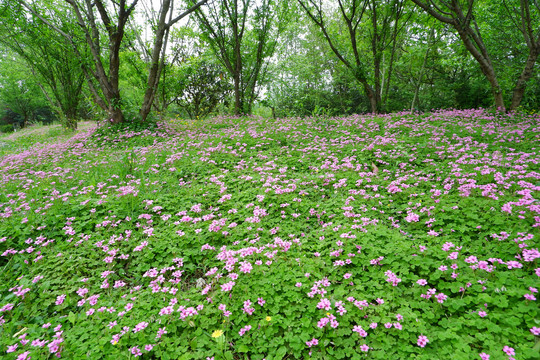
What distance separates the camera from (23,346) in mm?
2447

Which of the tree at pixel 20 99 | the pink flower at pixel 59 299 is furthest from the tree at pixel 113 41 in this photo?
the tree at pixel 20 99

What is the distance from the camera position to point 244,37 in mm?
15953

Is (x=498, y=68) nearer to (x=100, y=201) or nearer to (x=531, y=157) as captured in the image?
(x=531, y=157)

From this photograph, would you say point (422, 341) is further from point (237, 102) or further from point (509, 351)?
point (237, 102)

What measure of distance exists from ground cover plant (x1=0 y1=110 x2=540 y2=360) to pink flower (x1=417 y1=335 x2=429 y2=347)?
13 mm

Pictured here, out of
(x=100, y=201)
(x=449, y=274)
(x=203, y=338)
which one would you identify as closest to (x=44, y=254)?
(x=100, y=201)

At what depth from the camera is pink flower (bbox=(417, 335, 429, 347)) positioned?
7.04 feet

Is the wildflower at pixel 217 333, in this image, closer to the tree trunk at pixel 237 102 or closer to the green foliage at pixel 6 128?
the tree trunk at pixel 237 102

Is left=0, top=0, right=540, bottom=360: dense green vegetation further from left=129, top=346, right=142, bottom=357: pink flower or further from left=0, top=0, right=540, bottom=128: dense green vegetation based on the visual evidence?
left=0, top=0, right=540, bottom=128: dense green vegetation

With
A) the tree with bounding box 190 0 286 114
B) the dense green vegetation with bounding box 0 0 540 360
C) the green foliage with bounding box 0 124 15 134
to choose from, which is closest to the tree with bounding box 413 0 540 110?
the dense green vegetation with bounding box 0 0 540 360

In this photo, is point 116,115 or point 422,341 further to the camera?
point 116,115

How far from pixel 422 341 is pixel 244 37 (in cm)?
1778

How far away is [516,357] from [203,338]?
2.70 metres

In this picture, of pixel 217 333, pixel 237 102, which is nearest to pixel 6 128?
pixel 237 102
